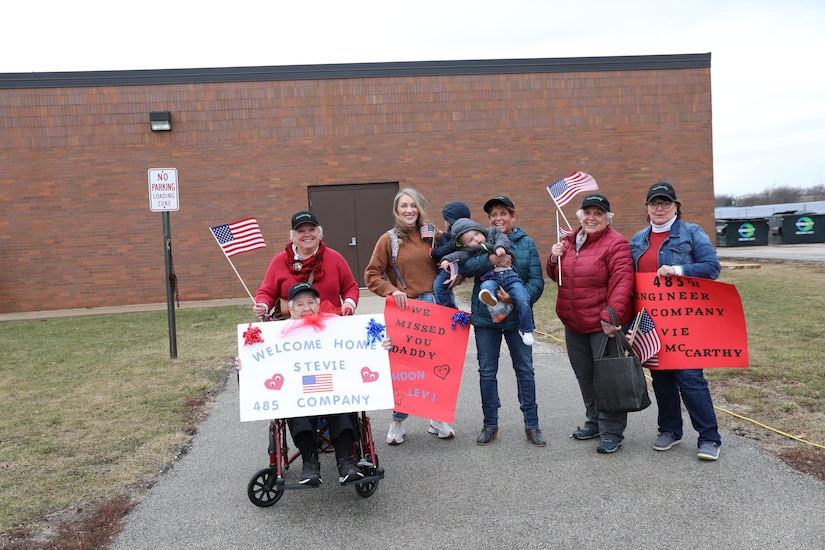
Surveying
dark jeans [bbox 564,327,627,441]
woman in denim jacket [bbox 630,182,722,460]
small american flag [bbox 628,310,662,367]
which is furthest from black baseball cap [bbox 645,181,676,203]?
dark jeans [bbox 564,327,627,441]

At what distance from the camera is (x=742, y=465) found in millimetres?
4320

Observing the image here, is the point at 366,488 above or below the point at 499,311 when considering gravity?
below

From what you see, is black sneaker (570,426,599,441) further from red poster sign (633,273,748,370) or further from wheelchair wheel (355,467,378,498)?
wheelchair wheel (355,467,378,498)

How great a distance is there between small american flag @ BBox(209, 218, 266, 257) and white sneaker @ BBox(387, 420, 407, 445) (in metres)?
2.03

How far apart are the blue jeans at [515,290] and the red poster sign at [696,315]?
2.62 ft

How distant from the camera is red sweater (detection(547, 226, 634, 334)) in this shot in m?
4.59

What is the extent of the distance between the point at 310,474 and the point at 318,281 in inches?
52.0

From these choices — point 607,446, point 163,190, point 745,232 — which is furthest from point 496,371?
point 745,232

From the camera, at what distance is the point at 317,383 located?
4.18m

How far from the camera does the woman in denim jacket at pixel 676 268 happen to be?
14.9ft

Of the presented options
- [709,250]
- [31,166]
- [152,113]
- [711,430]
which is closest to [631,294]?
[709,250]

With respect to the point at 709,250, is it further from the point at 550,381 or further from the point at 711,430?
the point at 550,381

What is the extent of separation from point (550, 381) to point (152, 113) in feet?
41.6

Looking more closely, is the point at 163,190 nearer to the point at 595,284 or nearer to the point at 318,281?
the point at 318,281
